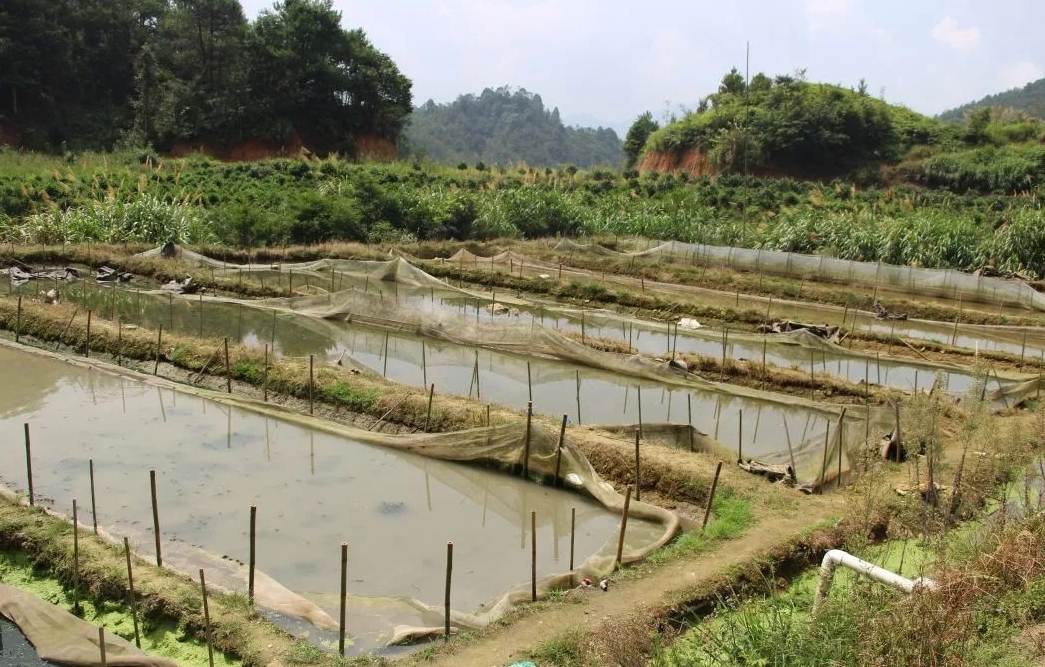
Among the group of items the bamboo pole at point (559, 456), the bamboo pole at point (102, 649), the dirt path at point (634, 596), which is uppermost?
the bamboo pole at point (559, 456)

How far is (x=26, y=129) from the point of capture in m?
36.8

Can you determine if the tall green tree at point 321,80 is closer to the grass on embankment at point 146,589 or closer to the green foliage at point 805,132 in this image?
the green foliage at point 805,132

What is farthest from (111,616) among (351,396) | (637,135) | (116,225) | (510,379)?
(637,135)

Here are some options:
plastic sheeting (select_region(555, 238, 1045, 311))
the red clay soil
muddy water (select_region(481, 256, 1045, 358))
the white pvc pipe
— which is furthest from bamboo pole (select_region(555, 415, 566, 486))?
the red clay soil

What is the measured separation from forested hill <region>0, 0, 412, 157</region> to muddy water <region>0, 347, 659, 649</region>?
1191 inches

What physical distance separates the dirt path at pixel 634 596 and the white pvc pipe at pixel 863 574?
4.12 ft

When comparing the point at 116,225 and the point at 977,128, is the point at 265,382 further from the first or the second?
the point at 977,128

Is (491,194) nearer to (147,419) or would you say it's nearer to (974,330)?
(974,330)

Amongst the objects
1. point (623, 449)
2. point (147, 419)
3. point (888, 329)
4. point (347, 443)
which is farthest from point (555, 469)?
point (888, 329)

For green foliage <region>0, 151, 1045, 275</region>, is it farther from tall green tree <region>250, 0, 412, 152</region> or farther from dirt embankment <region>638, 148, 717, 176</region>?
tall green tree <region>250, 0, 412, 152</region>

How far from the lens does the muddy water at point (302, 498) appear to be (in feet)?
23.3

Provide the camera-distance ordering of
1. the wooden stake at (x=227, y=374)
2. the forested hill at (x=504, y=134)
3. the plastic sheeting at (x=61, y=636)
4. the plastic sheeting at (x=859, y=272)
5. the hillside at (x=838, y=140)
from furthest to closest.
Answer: the forested hill at (x=504, y=134) < the hillside at (x=838, y=140) < the plastic sheeting at (x=859, y=272) < the wooden stake at (x=227, y=374) < the plastic sheeting at (x=61, y=636)

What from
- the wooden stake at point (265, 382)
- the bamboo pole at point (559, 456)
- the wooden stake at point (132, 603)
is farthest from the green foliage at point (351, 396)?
the wooden stake at point (132, 603)

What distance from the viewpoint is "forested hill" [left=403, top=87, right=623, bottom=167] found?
7350cm
